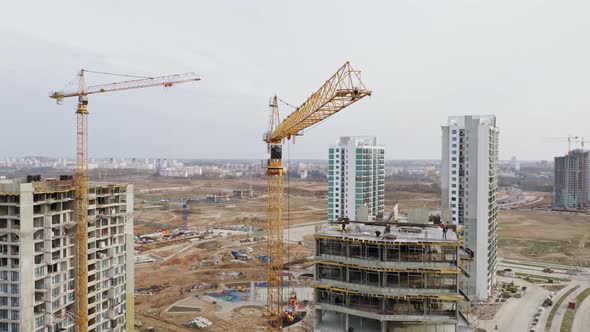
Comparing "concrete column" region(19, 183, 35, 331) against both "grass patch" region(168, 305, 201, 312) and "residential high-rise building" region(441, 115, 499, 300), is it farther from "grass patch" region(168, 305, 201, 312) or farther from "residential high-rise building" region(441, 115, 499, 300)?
"residential high-rise building" region(441, 115, 499, 300)

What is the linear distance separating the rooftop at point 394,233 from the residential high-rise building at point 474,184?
2216 cm

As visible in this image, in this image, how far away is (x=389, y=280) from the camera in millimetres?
21984

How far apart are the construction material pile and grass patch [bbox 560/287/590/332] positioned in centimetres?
3050

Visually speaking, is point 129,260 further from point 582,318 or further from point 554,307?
point 554,307

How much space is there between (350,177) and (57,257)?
43.1 meters

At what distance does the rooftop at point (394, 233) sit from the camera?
21891 mm

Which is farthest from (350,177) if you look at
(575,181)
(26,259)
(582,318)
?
(575,181)

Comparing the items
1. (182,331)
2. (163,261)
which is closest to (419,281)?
(182,331)

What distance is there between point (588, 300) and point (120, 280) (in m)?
45.5

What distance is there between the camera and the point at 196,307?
1758 inches

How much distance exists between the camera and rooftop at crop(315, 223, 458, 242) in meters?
21.9

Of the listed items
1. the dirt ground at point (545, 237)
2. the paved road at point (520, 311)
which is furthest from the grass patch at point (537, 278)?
the dirt ground at point (545, 237)

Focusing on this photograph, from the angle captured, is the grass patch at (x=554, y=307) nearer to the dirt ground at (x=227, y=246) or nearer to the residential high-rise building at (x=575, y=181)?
the dirt ground at (x=227, y=246)

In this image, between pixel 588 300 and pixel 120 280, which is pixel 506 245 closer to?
pixel 588 300
